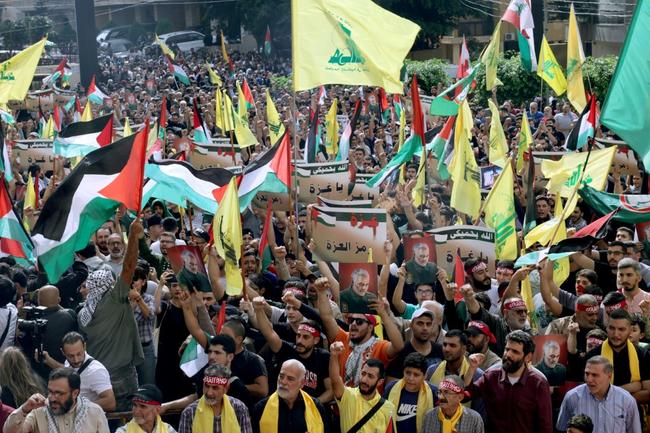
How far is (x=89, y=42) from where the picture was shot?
34.7 metres

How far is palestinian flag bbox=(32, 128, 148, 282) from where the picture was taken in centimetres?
935

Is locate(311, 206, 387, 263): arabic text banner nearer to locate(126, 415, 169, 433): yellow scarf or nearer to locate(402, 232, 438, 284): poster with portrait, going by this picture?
locate(402, 232, 438, 284): poster with portrait

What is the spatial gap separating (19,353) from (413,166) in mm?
9249

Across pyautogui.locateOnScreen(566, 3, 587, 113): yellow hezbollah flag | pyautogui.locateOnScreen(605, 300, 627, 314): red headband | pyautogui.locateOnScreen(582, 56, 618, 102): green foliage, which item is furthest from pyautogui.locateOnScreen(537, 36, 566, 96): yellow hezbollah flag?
pyautogui.locateOnScreen(605, 300, 627, 314): red headband

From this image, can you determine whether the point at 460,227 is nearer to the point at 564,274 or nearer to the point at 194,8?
the point at 564,274

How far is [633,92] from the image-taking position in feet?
27.8

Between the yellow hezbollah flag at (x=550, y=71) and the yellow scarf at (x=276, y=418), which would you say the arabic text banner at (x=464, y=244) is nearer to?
the yellow scarf at (x=276, y=418)

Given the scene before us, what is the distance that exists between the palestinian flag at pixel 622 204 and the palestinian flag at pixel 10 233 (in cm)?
452

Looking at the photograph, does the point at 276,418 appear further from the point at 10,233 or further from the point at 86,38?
the point at 86,38

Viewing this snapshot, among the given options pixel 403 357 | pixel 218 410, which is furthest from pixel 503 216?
pixel 218 410

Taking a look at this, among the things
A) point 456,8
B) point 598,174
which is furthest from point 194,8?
point 598,174

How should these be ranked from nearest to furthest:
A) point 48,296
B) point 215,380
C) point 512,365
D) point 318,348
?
point 215,380
point 512,365
point 318,348
point 48,296

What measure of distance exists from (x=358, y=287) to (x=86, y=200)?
1932 millimetres

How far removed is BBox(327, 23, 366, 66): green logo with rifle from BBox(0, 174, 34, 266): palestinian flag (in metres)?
2.96
